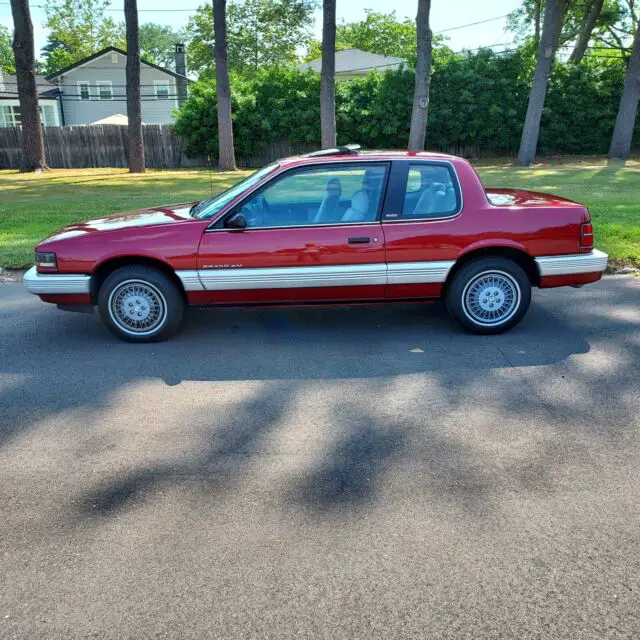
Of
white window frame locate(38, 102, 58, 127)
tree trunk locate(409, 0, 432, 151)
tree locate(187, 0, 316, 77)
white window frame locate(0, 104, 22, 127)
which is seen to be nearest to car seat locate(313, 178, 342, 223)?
tree trunk locate(409, 0, 432, 151)

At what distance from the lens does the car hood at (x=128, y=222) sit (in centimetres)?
606

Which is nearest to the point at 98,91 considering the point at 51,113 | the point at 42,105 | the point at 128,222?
the point at 42,105

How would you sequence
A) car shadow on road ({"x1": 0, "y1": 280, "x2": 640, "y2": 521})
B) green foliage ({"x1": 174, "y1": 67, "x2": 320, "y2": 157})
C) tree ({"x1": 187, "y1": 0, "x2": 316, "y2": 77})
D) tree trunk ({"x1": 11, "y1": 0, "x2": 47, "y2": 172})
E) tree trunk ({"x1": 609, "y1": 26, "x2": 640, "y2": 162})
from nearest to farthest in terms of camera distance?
car shadow on road ({"x1": 0, "y1": 280, "x2": 640, "y2": 521}) < tree trunk ({"x1": 11, "y1": 0, "x2": 47, "y2": 172}) < tree trunk ({"x1": 609, "y1": 26, "x2": 640, "y2": 162}) < green foliage ({"x1": 174, "y1": 67, "x2": 320, "y2": 157}) < tree ({"x1": 187, "y1": 0, "x2": 316, "y2": 77})

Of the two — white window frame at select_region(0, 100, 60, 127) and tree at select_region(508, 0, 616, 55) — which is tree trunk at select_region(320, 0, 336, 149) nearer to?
tree at select_region(508, 0, 616, 55)

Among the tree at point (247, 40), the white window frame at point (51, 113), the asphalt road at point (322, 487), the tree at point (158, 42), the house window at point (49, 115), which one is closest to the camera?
the asphalt road at point (322, 487)

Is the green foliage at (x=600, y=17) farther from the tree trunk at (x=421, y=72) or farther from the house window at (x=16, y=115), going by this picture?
the house window at (x=16, y=115)

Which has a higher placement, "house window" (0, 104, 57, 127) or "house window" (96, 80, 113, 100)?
"house window" (96, 80, 113, 100)

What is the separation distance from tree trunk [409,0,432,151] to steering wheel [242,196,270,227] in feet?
62.1

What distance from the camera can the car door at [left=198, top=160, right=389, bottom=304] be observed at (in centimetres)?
586

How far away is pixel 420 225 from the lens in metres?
5.93

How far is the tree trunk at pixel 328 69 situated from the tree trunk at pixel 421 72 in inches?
115

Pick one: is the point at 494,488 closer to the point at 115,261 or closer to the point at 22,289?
the point at 115,261

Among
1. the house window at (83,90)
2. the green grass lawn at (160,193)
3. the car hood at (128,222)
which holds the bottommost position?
the green grass lawn at (160,193)

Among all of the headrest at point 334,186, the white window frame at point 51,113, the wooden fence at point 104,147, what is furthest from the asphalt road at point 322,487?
the white window frame at point 51,113
